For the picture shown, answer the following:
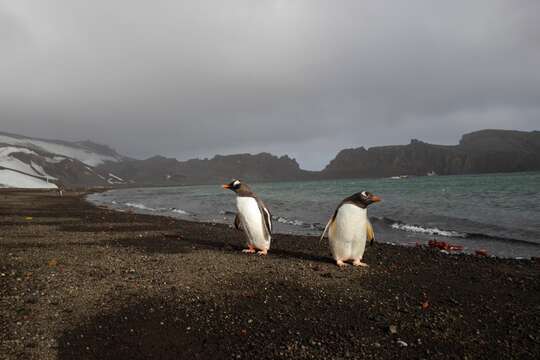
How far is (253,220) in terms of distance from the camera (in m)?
10.1

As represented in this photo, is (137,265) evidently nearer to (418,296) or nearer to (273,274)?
(273,274)

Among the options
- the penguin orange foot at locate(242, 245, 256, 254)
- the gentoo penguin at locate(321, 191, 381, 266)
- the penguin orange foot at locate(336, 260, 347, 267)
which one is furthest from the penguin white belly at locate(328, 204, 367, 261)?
the penguin orange foot at locate(242, 245, 256, 254)

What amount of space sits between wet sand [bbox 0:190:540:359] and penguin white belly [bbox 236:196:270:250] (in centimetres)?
69

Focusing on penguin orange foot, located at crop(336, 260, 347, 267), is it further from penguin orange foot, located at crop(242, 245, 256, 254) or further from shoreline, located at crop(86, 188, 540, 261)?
shoreline, located at crop(86, 188, 540, 261)

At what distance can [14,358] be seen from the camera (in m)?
4.14

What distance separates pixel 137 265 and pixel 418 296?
257 inches

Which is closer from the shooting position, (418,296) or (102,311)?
(102,311)

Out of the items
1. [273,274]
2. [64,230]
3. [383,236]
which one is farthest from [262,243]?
[64,230]

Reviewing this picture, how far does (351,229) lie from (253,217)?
3.04 meters

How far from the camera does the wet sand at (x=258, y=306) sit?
14.7 ft

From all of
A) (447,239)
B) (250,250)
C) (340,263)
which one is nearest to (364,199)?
(340,263)

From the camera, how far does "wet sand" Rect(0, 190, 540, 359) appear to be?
177 inches

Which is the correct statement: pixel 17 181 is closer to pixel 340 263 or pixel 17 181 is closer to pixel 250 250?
pixel 250 250

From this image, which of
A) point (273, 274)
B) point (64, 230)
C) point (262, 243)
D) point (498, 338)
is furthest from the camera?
point (64, 230)
